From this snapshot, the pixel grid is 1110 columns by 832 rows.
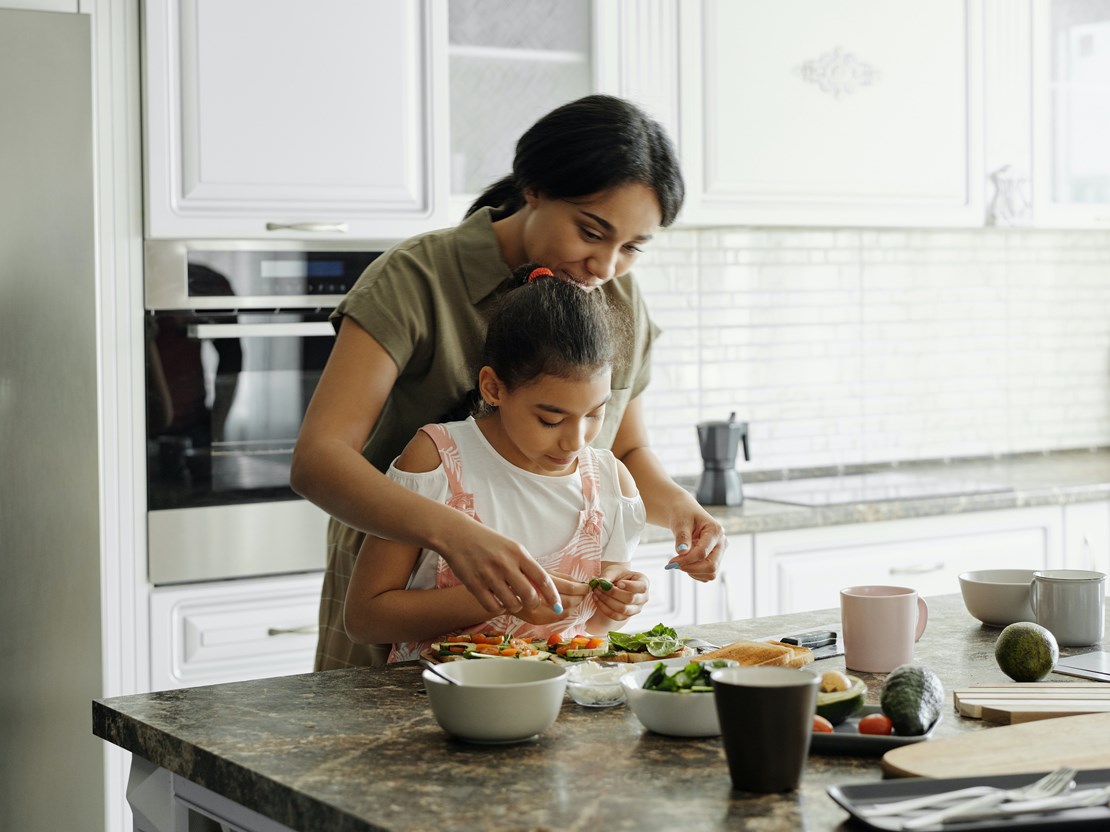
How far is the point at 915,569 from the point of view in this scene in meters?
3.52

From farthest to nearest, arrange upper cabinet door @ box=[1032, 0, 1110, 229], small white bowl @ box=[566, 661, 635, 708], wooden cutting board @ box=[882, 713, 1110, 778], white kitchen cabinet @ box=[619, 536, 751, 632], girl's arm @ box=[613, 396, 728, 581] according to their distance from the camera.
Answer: upper cabinet door @ box=[1032, 0, 1110, 229]
white kitchen cabinet @ box=[619, 536, 751, 632]
girl's arm @ box=[613, 396, 728, 581]
small white bowl @ box=[566, 661, 635, 708]
wooden cutting board @ box=[882, 713, 1110, 778]

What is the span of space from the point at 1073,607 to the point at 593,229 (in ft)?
2.57

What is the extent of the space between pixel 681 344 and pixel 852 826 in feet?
9.56

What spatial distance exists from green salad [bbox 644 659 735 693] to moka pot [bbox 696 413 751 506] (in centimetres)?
215

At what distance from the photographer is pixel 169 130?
112 inches

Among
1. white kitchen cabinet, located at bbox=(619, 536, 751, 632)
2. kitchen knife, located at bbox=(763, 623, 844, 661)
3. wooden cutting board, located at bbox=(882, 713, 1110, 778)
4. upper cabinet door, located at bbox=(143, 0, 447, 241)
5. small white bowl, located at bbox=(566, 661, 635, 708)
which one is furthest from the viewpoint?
white kitchen cabinet, located at bbox=(619, 536, 751, 632)

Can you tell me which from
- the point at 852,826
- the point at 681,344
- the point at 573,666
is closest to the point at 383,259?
the point at 573,666

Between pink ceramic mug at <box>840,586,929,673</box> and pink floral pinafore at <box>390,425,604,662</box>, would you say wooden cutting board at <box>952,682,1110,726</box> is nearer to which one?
pink ceramic mug at <box>840,586,929,673</box>

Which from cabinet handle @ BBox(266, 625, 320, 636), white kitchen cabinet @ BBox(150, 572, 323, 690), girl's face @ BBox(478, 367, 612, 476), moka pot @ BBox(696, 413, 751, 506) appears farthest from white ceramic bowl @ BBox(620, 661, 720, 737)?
moka pot @ BBox(696, 413, 751, 506)

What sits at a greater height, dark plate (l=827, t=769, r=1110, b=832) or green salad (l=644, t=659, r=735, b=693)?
green salad (l=644, t=659, r=735, b=693)

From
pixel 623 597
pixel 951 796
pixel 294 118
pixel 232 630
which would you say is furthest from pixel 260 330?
pixel 951 796

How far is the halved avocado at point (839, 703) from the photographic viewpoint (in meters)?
1.33

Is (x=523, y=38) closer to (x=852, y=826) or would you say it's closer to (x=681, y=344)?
(x=681, y=344)

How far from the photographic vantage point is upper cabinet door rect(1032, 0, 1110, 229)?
3.95 metres
